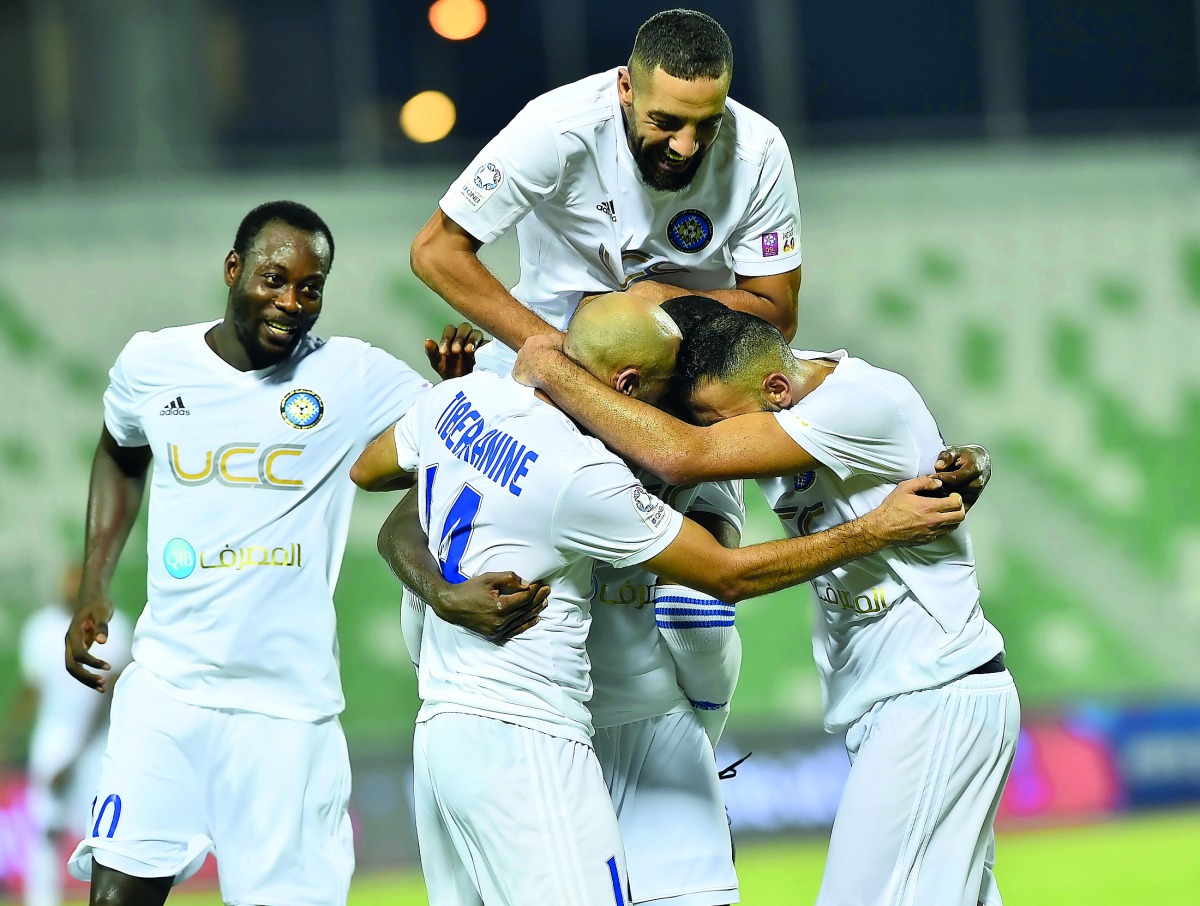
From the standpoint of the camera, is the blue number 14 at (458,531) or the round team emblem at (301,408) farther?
the round team emblem at (301,408)

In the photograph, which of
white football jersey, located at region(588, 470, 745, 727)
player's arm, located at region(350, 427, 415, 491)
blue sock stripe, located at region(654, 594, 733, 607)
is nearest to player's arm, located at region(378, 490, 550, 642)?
player's arm, located at region(350, 427, 415, 491)

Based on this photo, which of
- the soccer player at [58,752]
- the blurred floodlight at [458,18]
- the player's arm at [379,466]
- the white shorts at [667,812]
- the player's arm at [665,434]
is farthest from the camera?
the blurred floodlight at [458,18]

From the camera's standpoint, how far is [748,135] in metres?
4.10

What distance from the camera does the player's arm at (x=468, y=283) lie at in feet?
13.0

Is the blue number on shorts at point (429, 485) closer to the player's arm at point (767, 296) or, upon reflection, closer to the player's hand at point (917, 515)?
the player's arm at point (767, 296)

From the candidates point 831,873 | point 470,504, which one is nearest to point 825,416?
point 470,504

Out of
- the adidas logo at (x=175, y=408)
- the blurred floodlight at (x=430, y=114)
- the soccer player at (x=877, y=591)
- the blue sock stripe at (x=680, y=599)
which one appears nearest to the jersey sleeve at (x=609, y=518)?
the soccer player at (x=877, y=591)

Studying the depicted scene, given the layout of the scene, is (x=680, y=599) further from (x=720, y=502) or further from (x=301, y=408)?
(x=301, y=408)

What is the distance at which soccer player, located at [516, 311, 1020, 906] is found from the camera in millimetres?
3445

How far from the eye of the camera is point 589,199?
4082 millimetres

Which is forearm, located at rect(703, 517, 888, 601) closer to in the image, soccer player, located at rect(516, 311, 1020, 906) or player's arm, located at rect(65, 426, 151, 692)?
soccer player, located at rect(516, 311, 1020, 906)

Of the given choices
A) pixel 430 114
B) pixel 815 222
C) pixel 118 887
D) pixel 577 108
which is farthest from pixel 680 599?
pixel 815 222

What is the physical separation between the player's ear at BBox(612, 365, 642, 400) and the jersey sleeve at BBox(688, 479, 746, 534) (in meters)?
0.71

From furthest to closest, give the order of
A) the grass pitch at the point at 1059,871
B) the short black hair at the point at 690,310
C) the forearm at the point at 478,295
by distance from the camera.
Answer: the grass pitch at the point at 1059,871 < the forearm at the point at 478,295 < the short black hair at the point at 690,310
